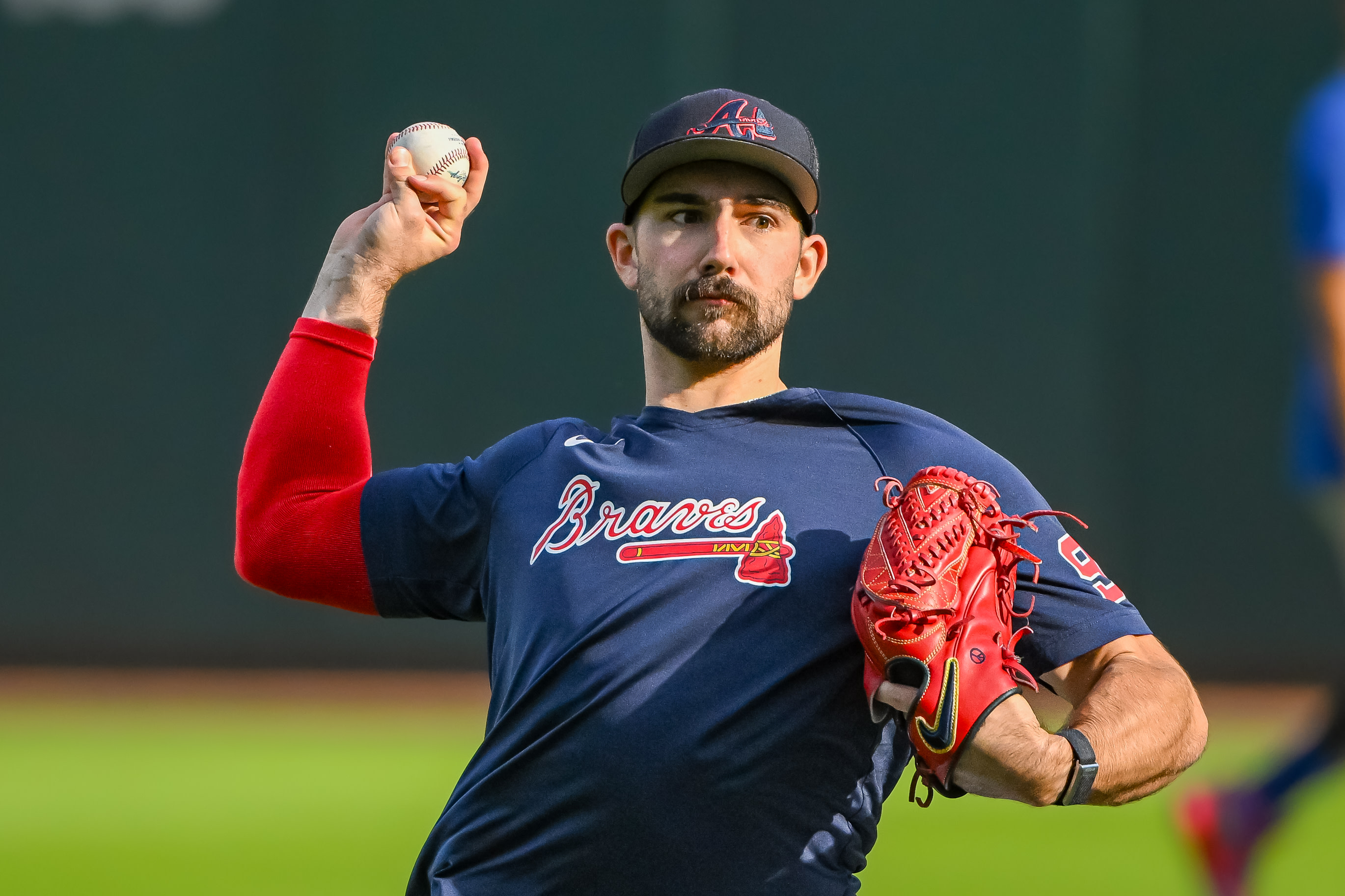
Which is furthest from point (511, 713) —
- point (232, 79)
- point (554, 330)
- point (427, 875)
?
point (232, 79)

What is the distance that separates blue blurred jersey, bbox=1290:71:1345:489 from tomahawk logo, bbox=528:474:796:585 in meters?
2.68

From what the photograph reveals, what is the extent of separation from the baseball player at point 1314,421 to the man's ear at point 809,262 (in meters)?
2.15

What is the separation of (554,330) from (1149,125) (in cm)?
406

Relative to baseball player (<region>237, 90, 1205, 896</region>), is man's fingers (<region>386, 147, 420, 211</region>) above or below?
above

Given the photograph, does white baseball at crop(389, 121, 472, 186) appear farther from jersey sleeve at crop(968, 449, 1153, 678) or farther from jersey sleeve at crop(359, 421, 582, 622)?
jersey sleeve at crop(968, 449, 1153, 678)

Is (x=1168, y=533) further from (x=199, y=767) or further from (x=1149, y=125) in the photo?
(x=199, y=767)

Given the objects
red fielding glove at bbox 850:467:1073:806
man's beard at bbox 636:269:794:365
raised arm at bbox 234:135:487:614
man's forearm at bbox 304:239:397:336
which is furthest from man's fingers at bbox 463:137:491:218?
red fielding glove at bbox 850:467:1073:806

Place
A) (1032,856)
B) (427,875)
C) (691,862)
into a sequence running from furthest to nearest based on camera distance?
1. (1032,856)
2. (427,875)
3. (691,862)

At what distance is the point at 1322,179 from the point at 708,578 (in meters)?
3.02

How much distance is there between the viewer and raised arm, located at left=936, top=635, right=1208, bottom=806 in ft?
6.87

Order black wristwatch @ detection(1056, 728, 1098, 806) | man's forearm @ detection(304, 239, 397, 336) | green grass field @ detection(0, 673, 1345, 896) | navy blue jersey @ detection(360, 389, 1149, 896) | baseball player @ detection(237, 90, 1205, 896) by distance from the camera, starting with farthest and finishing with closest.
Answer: green grass field @ detection(0, 673, 1345, 896) < man's forearm @ detection(304, 239, 397, 336) < navy blue jersey @ detection(360, 389, 1149, 896) < baseball player @ detection(237, 90, 1205, 896) < black wristwatch @ detection(1056, 728, 1098, 806)

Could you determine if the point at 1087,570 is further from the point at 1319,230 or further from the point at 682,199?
the point at 1319,230

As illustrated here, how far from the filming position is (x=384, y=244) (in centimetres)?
287

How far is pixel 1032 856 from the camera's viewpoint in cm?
553
